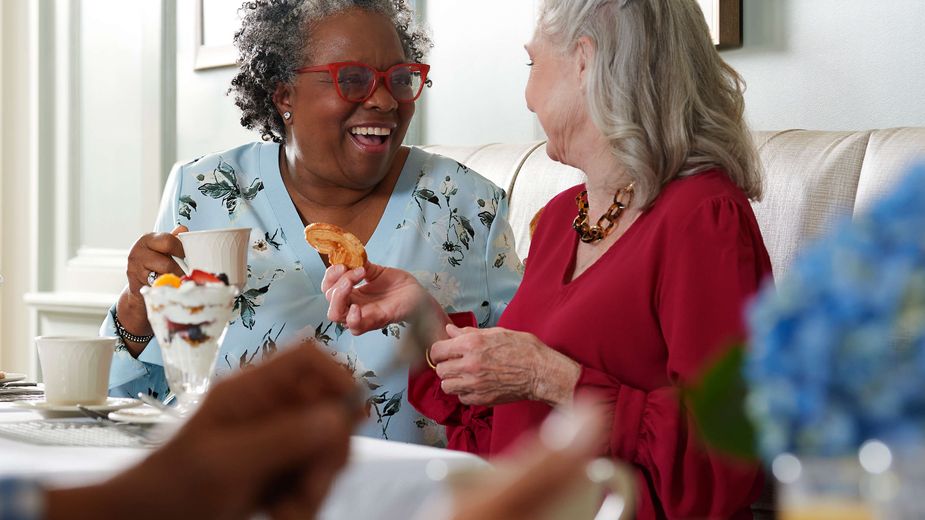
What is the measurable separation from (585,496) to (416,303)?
1.35 m

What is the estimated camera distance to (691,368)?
1.50 m

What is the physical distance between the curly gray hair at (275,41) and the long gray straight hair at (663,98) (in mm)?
719

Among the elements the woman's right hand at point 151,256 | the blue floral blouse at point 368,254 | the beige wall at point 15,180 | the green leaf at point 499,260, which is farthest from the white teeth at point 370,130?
the beige wall at point 15,180

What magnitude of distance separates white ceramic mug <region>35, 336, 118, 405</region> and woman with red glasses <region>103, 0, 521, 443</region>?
616mm

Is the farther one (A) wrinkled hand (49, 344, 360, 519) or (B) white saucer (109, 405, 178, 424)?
(B) white saucer (109, 405, 178, 424)

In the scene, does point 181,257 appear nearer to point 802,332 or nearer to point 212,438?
point 212,438

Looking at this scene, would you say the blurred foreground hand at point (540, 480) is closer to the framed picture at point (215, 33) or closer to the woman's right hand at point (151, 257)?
the woman's right hand at point (151, 257)

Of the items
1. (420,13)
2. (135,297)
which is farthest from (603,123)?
(420,13)

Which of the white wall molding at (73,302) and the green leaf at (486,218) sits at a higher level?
the green leaf at (486,218)

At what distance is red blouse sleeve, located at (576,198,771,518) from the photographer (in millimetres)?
1505

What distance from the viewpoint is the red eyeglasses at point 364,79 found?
2189 mm

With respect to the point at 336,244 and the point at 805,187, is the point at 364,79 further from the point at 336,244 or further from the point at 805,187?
the point at 805,187

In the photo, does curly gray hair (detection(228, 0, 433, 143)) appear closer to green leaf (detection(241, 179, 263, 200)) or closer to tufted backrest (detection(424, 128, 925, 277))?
green leaf (detection(241, 179, 263, 200))

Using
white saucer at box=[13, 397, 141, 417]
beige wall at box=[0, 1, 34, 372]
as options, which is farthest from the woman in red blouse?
beige wall at box=[0, 1, 34, 372]
